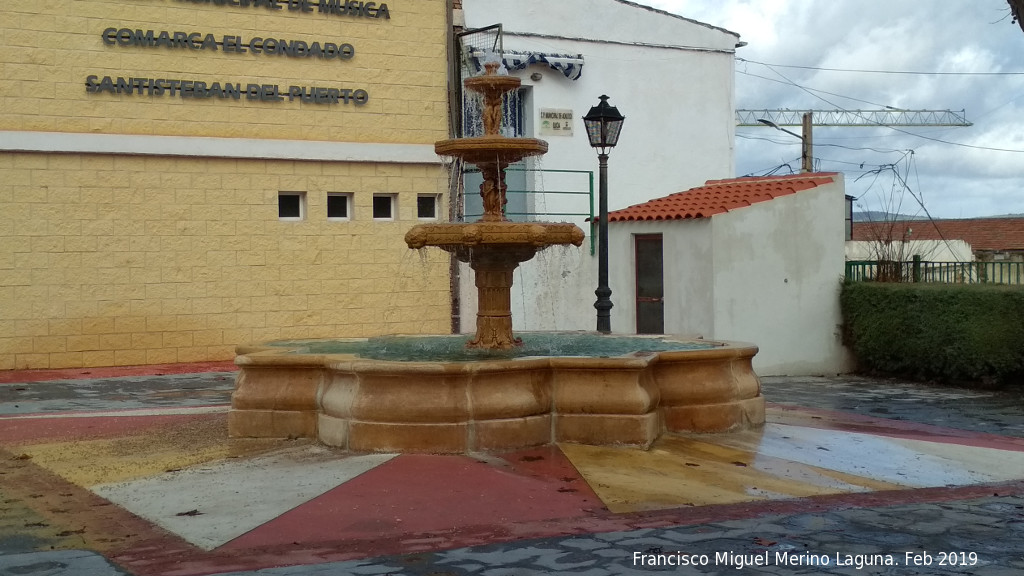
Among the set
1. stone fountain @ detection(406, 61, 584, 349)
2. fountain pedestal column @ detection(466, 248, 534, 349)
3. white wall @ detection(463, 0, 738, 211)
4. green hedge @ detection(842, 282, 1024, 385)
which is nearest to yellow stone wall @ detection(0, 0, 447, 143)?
white wall @ detection(463, 0, 738, 211)

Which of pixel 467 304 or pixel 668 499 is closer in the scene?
pixel 668 499

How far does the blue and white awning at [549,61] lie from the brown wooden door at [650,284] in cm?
412

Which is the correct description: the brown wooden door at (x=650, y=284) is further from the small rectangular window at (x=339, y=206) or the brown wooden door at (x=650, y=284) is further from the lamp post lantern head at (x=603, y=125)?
the small rectangular window at (x=339, y=206)

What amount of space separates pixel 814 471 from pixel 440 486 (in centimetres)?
273

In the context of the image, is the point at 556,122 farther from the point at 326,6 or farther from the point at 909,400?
the point at 909,400

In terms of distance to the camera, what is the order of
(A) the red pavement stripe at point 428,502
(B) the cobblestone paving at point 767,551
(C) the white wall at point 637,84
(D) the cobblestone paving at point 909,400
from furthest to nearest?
(C) the white wall at point 637,84, (D) the cobblestone paving at point 909,400, (A) the red pavement stripe at point 428,502, (B) the cobblestone paving at point 767,551

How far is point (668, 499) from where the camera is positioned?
7.23 m

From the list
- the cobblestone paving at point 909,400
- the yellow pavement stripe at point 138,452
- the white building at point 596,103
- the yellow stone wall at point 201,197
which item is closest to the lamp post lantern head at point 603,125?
the cobblestone paving at point 909,400

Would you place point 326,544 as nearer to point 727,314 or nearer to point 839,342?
point 727,314

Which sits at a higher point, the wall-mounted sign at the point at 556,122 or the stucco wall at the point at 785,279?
the wall-mounted sign at the point at 556,122

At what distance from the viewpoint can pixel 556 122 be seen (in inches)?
842

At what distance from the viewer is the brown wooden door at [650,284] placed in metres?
18.2

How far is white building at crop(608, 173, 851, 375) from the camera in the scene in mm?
17156

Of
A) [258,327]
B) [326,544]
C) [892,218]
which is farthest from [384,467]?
[892,218]
